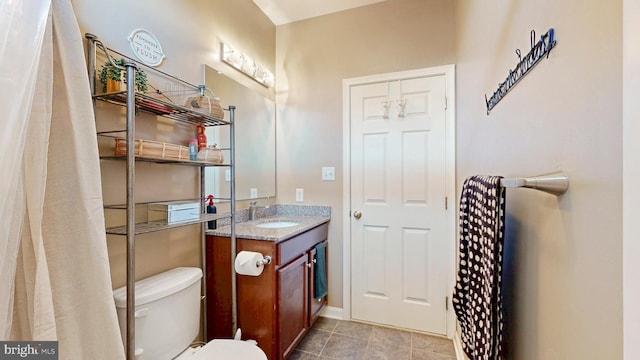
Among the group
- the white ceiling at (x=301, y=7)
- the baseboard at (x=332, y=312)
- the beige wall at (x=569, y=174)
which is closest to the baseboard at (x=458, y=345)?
the baseboard at (x=332, y=312)

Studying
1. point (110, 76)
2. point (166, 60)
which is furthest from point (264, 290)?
point (166, 60)

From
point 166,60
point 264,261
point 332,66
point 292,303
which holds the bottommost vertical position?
point 292,303

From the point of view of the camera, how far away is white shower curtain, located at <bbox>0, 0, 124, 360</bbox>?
77cm

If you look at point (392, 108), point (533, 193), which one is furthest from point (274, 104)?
point (533, 193)

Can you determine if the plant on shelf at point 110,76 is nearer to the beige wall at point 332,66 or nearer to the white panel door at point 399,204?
the beige wall at point 332,66

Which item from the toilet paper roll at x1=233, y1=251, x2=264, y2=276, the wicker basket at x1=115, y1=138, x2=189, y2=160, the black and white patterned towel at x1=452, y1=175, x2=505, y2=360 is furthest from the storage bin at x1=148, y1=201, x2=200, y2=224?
the black and white patterned towel at x1=452, y1=175, x2=505, y2=360

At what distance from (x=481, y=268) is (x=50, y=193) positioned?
4.64ft

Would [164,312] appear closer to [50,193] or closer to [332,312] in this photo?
[50,193]

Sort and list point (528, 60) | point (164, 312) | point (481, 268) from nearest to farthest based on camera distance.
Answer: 1. point (528, 60)
2. point (481, 268)
3. point (164, 312)

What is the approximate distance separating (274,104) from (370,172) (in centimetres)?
113

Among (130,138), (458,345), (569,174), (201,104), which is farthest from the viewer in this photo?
(458,345)

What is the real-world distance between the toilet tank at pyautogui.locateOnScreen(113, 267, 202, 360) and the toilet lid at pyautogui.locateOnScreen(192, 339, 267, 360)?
10cm

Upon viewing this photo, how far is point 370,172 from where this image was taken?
2355mm

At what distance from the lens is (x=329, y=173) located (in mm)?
2473
